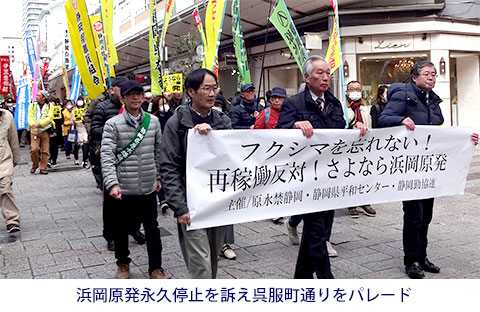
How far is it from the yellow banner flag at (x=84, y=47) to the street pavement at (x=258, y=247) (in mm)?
2016

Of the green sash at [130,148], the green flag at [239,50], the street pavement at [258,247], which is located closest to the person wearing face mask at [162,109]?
the green flag at [239,50]

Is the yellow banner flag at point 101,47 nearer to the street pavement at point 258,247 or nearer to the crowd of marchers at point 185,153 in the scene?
the crowd of marchers at point 185,153

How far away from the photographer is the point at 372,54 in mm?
15297

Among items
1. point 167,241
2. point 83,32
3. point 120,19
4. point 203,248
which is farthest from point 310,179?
point 120,19

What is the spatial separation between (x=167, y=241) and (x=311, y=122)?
2874 millimetres

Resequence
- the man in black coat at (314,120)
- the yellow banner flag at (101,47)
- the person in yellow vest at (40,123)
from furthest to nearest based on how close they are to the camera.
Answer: the person in yellow vest at (40,123), the yellow banner flag at (101,47), the man in black coat at (314,120)

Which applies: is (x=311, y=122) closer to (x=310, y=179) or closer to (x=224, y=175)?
(x=310, y=179)

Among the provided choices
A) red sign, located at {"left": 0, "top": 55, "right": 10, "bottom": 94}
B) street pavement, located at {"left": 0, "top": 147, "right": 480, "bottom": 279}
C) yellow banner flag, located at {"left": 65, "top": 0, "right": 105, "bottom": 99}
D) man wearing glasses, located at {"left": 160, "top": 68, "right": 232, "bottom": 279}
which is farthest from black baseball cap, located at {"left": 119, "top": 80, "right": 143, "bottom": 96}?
red sign, located at {"left": 0, "top": 55, "right": 10, "bottom": 94}

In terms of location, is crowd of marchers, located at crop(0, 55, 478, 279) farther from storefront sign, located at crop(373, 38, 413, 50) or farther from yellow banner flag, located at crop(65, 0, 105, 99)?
storefront sign, located at crop(373, 38, 413, 50)

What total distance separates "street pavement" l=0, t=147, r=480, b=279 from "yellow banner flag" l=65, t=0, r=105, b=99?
2.02 meters

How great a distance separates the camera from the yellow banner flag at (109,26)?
25.7 ft

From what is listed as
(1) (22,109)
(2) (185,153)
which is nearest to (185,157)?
(2) (185,153)

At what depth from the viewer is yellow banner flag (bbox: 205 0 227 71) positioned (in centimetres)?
741

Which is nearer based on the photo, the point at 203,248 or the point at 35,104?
the point at 203,248
